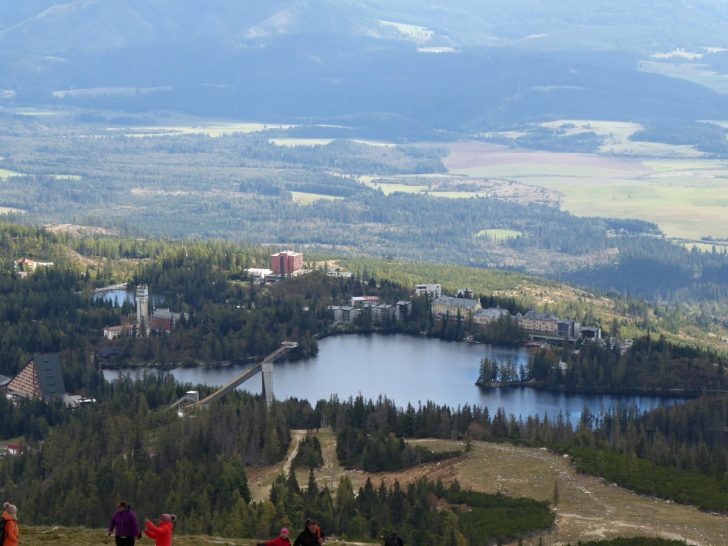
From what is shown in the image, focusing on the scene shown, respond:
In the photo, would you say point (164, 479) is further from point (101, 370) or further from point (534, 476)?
point (101, 370)

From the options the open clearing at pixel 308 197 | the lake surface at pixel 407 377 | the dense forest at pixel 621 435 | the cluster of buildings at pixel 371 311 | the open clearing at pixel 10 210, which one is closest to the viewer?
the dense forest at pixel 621 435

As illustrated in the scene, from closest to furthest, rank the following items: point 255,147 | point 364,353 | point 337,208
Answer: point 364,353
point 337,208
point 255,147

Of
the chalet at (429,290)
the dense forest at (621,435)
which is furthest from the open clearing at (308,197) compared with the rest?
the dense forest at (621,435)

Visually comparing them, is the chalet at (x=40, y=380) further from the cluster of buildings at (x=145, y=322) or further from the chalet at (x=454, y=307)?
the chalet at (x=454, y=307)

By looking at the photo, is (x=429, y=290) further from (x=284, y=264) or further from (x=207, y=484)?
(x=207, y=484)

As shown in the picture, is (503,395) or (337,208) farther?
(337,208)

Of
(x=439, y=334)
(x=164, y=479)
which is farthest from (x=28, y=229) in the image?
(x=164, y=479)
